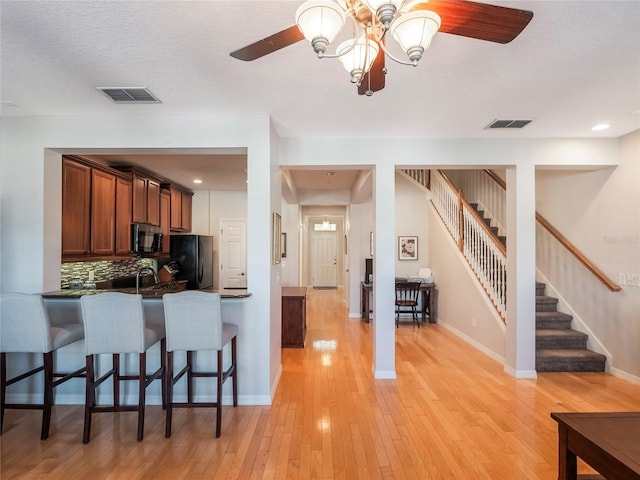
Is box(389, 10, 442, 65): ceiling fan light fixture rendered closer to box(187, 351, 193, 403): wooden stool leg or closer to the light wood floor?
the light wood floor

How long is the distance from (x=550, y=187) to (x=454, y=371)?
2.89 m

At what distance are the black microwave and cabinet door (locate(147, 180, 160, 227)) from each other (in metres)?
0.14

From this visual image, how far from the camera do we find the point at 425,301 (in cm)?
655

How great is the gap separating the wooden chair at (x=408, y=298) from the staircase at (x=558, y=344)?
75.7 inches

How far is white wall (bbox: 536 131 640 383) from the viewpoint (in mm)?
3605

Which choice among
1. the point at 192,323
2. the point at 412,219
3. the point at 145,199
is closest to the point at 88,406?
the point at 192,323

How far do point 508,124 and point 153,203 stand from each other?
5063 millimetres

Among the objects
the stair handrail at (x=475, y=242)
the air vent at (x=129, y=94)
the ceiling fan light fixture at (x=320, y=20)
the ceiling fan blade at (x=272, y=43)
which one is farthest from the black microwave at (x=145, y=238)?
the stair handrail at (x=475, y=242)

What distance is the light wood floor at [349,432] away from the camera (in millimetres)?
2180

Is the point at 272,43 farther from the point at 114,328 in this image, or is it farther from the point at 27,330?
the point at 27,330

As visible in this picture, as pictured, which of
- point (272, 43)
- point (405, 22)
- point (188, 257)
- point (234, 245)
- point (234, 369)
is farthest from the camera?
point (234, 245)

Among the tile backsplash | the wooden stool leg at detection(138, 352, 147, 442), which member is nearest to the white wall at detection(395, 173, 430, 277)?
the tile backsplash

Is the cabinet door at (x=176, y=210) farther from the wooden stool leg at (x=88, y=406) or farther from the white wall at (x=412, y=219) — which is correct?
the white wall at (x=412, y=219)

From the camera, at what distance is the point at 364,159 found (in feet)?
12.3
